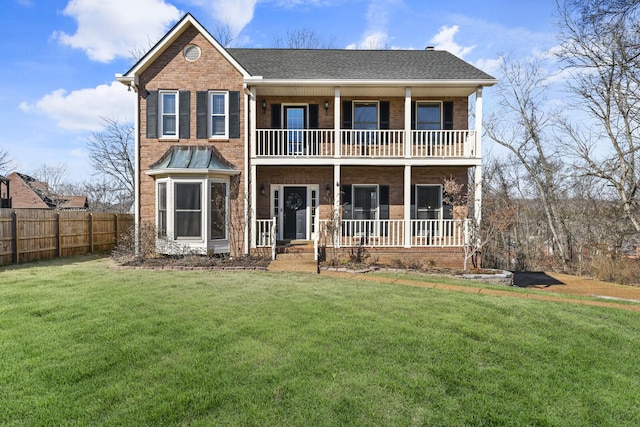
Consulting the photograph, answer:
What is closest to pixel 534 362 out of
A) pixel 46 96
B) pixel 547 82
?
pixel 547 82

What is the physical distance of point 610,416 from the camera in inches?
131

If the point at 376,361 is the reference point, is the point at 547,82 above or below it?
above

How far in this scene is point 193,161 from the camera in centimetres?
1250

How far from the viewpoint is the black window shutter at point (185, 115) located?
42.6 ft

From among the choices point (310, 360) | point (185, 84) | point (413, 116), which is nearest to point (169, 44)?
point (185, 84)

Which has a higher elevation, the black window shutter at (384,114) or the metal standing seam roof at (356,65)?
the metal standing seam roof at (356,65)

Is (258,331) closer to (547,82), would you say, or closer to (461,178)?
(461,178)

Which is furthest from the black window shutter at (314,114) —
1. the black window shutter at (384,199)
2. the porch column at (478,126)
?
the porch column at (478,126)

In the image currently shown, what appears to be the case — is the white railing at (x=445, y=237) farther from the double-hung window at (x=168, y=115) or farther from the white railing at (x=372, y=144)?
the double-hung window at (x=168, y=115)

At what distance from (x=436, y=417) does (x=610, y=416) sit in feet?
5.50

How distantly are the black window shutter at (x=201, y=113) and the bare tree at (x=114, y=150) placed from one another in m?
19.3

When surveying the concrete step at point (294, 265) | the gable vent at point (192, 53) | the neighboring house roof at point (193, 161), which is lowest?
the concrete step at point (294, 265)

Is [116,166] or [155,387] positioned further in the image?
[116,166]

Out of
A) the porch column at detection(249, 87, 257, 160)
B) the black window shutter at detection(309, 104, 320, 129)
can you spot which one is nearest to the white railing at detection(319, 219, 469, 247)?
the porch column at detection(249, 87, 257, 160)
